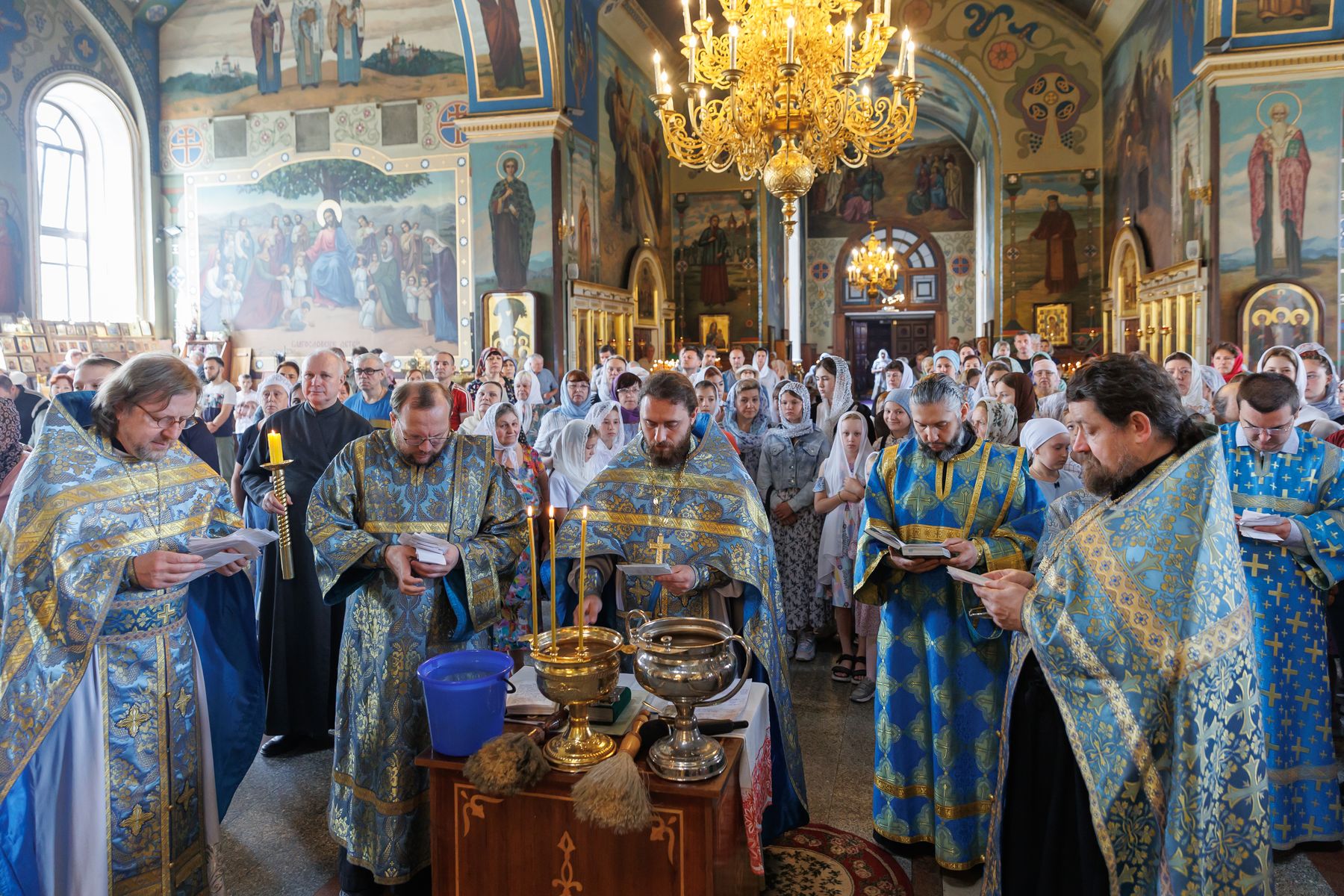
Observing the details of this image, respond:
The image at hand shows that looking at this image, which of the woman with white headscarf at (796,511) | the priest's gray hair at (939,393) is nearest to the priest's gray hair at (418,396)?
the priest's gray hair at (939,393)

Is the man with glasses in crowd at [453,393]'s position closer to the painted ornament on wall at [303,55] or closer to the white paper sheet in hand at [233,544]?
the white paper sheet in hand at [233,544]

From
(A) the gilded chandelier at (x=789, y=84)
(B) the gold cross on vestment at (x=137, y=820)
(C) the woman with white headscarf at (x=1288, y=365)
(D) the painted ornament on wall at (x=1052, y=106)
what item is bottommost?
(B) the gold cross on vestment at (x=137, y=820)

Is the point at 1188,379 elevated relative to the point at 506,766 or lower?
elevated

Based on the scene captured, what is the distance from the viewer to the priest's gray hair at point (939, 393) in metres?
3.21

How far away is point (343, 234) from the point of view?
15219 mm

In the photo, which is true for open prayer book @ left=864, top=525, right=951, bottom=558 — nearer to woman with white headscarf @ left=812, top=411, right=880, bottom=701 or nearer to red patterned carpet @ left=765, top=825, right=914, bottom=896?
red patterned carpet @ left=765, top=825, right=914, bottom=896

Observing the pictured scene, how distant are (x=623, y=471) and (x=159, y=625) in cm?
158

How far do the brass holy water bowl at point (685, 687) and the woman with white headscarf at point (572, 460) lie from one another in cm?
308

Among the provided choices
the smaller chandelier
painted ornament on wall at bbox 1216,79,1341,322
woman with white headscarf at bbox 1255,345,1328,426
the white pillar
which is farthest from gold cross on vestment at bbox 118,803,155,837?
the white pillar

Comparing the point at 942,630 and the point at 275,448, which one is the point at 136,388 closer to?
the point at 275,448

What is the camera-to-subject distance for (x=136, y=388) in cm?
267

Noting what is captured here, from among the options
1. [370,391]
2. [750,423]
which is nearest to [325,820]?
[370,391]

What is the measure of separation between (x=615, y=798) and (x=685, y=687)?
0.30 meters

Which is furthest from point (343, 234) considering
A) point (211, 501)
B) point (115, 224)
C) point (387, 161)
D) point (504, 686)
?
point (504, 686)
